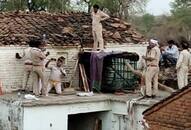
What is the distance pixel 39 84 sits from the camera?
56.9ft

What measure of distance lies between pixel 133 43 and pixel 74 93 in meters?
4.19

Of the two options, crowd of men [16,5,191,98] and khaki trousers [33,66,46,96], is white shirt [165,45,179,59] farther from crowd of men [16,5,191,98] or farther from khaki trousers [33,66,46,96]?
khaki trousers [33,66,46,96]

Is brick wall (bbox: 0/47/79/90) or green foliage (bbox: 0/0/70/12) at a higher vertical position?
green foliage (bbox: 0/0/70/12)

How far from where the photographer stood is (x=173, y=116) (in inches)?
327

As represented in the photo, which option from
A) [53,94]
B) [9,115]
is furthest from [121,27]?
[9,115]

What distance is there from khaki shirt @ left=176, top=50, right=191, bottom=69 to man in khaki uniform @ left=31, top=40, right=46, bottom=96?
431 centimetres

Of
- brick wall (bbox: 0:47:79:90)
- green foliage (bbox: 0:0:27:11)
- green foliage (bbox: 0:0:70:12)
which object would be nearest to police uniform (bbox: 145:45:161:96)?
brick wall (bbox: 0:47:79:90)

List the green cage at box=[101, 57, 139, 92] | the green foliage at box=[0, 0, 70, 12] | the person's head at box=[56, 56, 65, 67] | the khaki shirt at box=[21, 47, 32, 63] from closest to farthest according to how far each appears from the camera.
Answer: the khaki shirt at box=[21, 47, 32, 63] < the person's head at box=[56, 56, 65, 67] < the green cage at box=[101, 57, 139, 92] < the green foliage at box=[0, 0, 70, 12]

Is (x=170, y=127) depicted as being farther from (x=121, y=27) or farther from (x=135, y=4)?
(x=135, y=4)

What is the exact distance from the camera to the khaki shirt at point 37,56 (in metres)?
16.7

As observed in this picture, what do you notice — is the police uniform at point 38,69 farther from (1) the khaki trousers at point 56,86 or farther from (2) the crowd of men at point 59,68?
(1) the khaki trousers at point 56,86

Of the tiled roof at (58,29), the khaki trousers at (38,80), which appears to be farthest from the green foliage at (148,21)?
the khaki trousers at (38,80)

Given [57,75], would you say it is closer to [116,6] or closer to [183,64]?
[183,64]

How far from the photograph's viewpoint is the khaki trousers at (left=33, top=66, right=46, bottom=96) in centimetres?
1691
